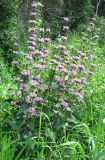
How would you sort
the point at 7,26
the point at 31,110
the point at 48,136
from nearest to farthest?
1. the point at 31,110
2. the point at 48,136
3. the point at 7,26

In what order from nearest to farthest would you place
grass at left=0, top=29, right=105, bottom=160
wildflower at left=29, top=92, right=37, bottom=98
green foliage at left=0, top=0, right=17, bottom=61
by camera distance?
grass at left=0, top=29, right=105, bottom=160 < wildflower at left=29, top=92, right=37, bottom=98 < green foliage at left=0, top=0, right=17, bottom=61

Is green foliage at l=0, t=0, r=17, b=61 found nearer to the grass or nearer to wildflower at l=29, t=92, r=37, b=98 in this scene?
the grass

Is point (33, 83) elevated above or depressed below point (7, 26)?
below

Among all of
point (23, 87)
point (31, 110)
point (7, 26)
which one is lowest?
point (31, 110)

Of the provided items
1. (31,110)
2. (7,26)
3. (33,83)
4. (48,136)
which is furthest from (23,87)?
(7,26)

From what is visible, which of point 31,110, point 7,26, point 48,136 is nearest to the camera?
point 31,110

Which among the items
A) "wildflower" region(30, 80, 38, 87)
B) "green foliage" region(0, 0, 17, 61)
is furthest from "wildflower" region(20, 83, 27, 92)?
"green foliage" region(0, 0, 17, 61)

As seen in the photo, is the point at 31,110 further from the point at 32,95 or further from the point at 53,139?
the point at 53,139

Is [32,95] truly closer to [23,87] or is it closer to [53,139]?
[23,87]

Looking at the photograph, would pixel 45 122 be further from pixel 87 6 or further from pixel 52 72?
pixel 87 6

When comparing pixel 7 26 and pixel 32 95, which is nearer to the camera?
pixel 32 95

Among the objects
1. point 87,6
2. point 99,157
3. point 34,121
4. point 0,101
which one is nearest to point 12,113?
point 34,121

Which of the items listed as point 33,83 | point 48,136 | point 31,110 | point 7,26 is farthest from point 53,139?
point 7,26

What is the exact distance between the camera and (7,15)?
20.5 ft
